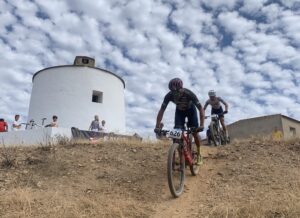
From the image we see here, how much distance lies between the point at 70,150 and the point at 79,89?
13.3m

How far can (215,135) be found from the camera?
12.1m

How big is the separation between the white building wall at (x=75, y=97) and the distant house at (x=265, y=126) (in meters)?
10.3

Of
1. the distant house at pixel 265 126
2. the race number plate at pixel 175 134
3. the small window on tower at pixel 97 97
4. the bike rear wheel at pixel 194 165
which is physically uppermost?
the small window on tower at pixel 97 97

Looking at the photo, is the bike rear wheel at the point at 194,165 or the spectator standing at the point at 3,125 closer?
the bike rear wheel at the point at 194,165

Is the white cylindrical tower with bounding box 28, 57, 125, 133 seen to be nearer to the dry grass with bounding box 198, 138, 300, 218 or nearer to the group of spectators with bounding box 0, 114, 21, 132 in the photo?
the group of spectators with bounding box 0, 114, 21, 132

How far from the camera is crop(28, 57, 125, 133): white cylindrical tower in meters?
22.6

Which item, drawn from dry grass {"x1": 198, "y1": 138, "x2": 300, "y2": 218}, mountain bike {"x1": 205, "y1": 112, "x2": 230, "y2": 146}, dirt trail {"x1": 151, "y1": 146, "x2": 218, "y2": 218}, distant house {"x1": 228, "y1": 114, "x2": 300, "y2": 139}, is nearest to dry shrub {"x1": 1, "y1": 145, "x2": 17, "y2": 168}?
dirt trail {"x1": 151, "y1": 146, "x2": 218, "y2": 218}

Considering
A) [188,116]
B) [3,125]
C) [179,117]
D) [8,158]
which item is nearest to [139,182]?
[179,117]

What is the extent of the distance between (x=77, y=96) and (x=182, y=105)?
50.7 feet

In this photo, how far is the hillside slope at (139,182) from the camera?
6.60 metres

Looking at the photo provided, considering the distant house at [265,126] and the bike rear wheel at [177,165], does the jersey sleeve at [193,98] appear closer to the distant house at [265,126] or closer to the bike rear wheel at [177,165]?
the bike rear wheel at [177,165]

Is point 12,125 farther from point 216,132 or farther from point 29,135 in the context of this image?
point 216,132

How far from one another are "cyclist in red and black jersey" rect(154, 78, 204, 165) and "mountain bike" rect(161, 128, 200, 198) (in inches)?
11.6

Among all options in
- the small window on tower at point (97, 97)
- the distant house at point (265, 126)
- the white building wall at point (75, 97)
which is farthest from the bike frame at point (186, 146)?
the distant house at point (265, 126)
